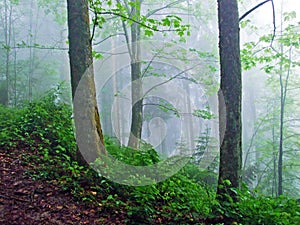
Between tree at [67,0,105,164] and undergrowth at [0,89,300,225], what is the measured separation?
439 millimetres

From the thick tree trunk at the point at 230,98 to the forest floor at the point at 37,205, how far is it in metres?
1.68

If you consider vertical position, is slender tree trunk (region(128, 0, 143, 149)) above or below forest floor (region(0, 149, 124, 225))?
above

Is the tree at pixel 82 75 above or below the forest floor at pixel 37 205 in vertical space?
above

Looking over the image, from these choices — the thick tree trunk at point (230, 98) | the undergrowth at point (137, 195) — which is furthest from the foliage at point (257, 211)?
the thick tree trunk at point (230, 98)

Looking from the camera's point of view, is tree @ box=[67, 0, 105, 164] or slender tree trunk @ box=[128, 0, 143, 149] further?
slender tree trunk @ box=[128, 0, 143, 149]

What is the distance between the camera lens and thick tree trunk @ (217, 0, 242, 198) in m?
3.75

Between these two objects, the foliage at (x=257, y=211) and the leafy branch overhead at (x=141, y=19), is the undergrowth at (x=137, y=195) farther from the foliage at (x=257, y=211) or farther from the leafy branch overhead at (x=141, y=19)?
the leafy branch overhead at (x=141, y=19)

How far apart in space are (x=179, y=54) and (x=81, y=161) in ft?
19.7

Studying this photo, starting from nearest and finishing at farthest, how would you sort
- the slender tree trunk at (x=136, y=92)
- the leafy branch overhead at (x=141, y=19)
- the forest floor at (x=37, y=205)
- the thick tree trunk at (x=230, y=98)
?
the forest floor at (x=37, y=205) → the thick tree trunk at (x=230, y=98) → the leafy branch overhead at (x=141, y=19) → the slender tree trunk at (x=136, y=92)

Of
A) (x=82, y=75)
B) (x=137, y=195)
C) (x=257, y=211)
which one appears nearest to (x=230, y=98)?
(x=257, y=211)

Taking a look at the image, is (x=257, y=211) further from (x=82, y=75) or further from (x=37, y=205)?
(x=82, y=75)

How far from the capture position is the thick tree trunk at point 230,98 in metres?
3.75

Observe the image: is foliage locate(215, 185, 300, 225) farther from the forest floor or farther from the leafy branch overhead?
the leafy branch overhead

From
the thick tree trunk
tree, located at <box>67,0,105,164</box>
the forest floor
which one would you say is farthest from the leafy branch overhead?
the forest floor
